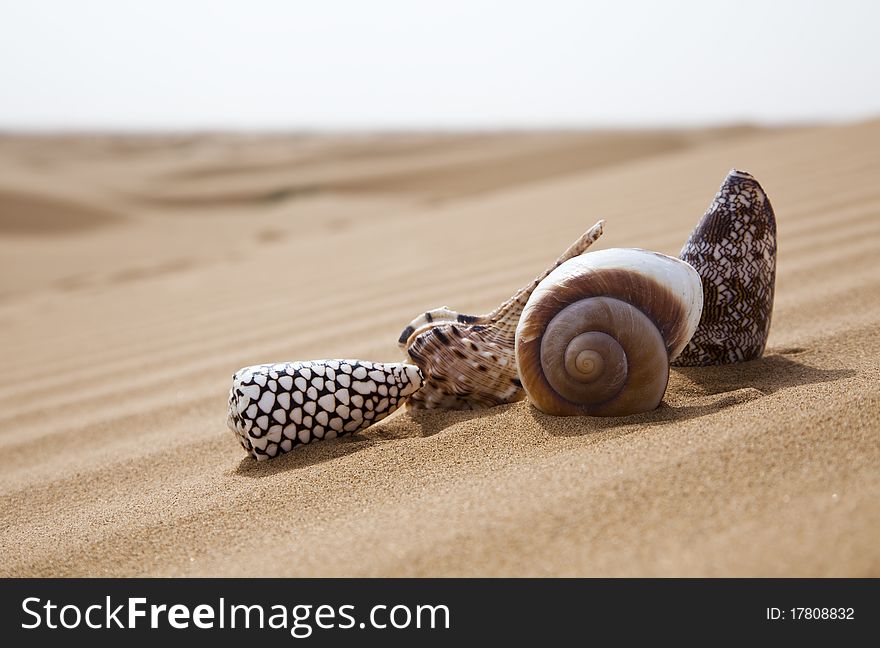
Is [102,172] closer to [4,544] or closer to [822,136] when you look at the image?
[822,136]

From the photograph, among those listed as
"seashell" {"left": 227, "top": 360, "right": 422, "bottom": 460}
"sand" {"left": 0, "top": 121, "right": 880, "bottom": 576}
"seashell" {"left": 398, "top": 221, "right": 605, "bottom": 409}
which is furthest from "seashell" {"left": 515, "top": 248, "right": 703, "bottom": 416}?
"seashell" {"left": 227, "top": 360, "right": 422, "bottom": 460}

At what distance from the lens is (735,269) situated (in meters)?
1.98

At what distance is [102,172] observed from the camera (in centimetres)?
2011

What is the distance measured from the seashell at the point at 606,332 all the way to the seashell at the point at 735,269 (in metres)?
0.30

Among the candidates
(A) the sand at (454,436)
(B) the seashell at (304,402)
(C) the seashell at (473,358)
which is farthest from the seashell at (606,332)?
(B) the seashell at (304,402)

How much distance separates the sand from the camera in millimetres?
1207

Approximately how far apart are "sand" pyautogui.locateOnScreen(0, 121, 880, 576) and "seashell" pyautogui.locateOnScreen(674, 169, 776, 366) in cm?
7

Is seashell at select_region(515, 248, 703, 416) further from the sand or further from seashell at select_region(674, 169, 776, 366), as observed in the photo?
seashell at select_region(674, 169, 776, 366)

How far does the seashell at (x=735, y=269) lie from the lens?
78.4 inches

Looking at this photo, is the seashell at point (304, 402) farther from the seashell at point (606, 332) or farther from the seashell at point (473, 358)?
the seashell at point (606, 332)

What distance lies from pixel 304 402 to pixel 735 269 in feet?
3.57

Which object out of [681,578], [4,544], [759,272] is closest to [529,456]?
[681,578]

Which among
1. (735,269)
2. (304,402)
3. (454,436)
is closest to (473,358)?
(454,436)

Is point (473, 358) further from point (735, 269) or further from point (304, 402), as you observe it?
point (735, 269)
